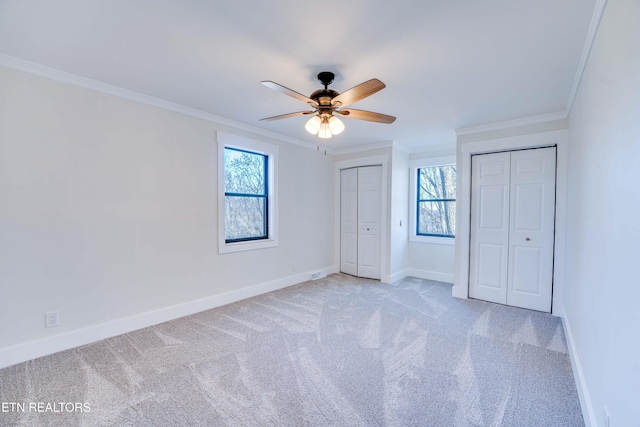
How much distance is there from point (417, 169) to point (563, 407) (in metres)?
3.97

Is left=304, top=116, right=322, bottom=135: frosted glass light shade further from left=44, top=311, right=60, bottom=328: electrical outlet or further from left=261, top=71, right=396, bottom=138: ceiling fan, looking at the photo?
left=44, top=311, right=60, bottom=328: electrical outlet

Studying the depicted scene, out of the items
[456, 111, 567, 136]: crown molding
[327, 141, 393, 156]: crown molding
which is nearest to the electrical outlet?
[327, 141, 393, 156]: crown molding

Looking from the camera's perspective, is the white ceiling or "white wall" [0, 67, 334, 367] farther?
"white wall" [0, 67, 334, 367]

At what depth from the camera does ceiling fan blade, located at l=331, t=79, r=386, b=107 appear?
6.18 ft

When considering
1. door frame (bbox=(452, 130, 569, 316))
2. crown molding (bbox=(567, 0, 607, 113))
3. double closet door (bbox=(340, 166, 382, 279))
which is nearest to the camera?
crown molding (bbox=(567, 0, 607, 113))

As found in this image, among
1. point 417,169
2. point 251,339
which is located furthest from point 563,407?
point 417,169

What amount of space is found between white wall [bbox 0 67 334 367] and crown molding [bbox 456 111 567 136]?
3246mm

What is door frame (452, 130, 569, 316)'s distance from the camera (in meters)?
3.30

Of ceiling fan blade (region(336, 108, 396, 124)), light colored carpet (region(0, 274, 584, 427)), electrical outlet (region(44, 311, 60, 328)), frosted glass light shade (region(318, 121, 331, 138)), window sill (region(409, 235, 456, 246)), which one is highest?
ceiling fan blade (region(336, 108, 396, 124))

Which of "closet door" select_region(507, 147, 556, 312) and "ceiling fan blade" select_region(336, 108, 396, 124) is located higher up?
"ceiling fan blade" select_region(336, 108, 396, 124)

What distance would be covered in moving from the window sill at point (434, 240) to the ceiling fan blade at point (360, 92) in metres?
3.45

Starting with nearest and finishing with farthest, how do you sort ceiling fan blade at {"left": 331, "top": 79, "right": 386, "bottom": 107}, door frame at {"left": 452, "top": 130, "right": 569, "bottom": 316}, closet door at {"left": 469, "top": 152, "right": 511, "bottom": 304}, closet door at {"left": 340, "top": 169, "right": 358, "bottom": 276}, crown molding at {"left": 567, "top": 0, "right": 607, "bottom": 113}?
crown molding at {"left": 567, "top": 0, "right": 607, "bottom": 113} → ceiling fan blade at {"left": 331, "top": 79, "right": 386, "bottom": 107} → door frame at {"left": 452, "top": 130, "right": 569, "bottom": 316} → closet door at {"left": 469, "top": 152, "right": 511, "bottom": 304} → closet door at {"left": 340, "top": 169, "right": 358, "bottom": 276}

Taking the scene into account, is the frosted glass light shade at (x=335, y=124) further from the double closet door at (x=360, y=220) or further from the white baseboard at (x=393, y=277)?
the white baseboard at (x=393, y=277)

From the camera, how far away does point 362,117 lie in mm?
2514
